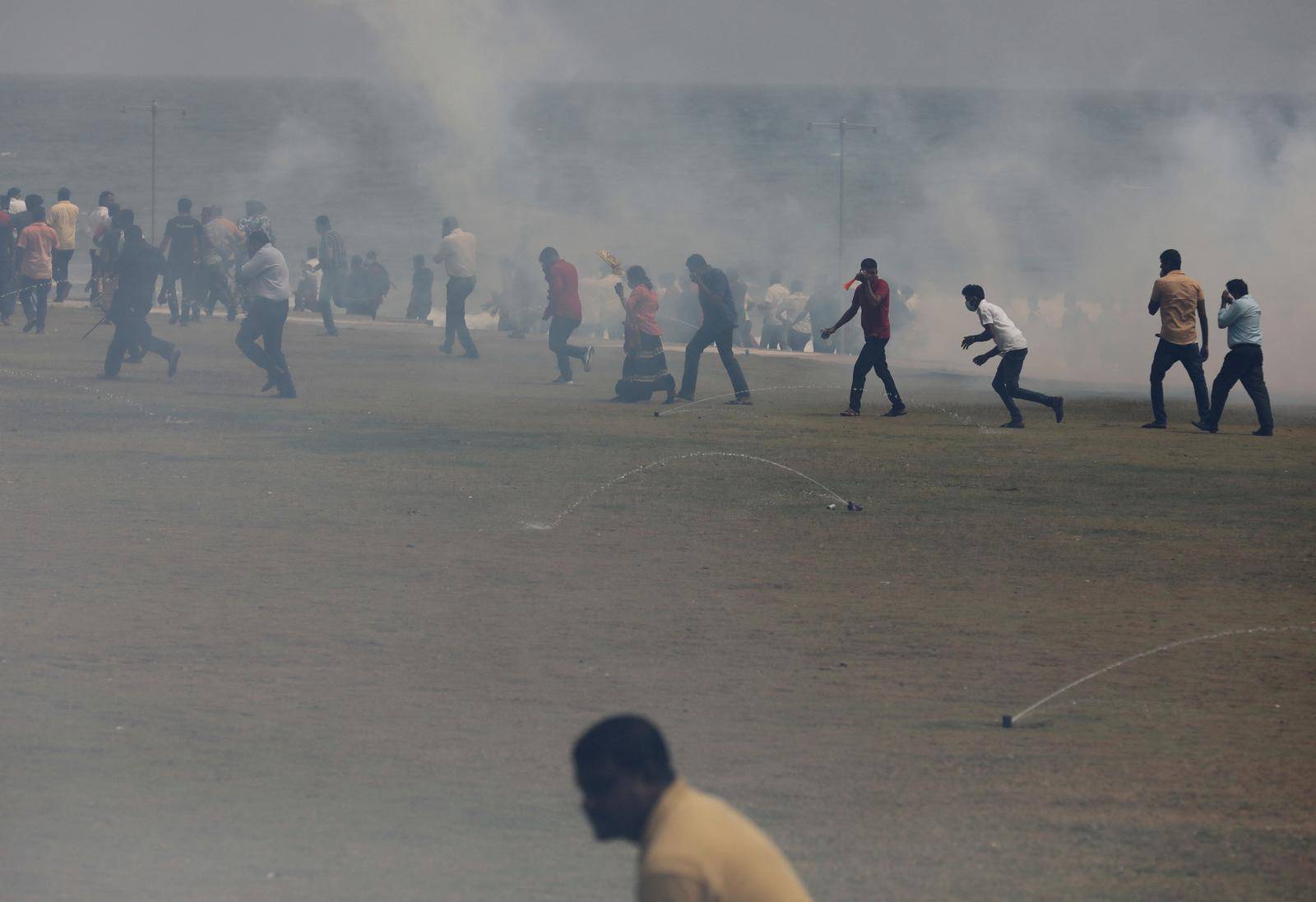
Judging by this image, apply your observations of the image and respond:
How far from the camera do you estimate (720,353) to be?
19.2 metres

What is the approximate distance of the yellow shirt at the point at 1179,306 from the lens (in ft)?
57.3

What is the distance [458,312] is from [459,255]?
0.84m

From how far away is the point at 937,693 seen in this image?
8.00m

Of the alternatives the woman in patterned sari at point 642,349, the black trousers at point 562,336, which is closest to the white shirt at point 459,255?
the black trousers at point 562,336

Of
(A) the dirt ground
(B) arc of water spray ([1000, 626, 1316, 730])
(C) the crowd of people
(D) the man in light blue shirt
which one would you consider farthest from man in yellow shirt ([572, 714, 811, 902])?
(D) the man in light blue shirt

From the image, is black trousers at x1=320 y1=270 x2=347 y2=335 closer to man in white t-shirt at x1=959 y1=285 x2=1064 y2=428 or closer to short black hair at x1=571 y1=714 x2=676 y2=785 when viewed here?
man in white t-shirt at x1=959 y1=285 x2=1064 y2=428

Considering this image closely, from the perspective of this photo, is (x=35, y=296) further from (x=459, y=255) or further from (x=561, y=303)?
(x=561, y=303)

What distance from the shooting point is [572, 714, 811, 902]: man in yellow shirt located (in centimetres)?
341

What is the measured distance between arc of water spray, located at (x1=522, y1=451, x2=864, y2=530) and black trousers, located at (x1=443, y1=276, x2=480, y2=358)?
29.6 feet

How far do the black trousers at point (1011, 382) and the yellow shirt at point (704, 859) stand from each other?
46.7ft

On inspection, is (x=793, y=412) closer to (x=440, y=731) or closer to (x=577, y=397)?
(x=577, y=397)

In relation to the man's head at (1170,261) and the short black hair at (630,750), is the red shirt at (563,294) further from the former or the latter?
the short black hair at (630,750)

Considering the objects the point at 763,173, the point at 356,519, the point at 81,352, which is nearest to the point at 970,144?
the point at 763,173

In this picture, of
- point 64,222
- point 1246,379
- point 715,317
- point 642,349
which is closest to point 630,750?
point 1246,379
